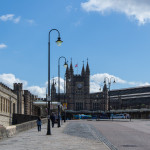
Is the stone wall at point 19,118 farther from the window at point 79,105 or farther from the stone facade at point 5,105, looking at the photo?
the window at point 79,105

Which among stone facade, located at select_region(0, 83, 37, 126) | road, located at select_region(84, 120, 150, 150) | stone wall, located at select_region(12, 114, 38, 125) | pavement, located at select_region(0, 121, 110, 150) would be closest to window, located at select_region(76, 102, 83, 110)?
stone facade, located at select_region(0, 83, 37, 126)

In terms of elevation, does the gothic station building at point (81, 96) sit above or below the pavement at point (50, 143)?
above

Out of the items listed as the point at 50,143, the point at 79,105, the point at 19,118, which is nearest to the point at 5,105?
the point at 19,118

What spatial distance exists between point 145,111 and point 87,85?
159ft

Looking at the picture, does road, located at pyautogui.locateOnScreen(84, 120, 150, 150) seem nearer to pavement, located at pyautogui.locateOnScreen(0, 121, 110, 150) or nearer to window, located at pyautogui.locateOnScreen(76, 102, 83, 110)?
pavement, located at pyautogui.locateOnScreen(0, 121, 110, 150)

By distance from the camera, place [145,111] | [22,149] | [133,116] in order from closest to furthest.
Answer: [22,149]
[145,111]
[133,116]

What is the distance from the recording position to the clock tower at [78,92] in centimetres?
16875

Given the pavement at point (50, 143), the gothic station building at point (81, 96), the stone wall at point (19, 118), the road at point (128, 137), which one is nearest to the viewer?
the pavement at point (50, 143)

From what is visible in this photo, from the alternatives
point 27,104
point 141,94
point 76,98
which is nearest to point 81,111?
point 76,98

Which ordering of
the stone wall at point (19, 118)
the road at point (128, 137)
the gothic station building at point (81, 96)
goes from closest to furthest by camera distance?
the road at point (128, 137), the stone wall at point (19, 118), the gothic station building at point (81, 96)

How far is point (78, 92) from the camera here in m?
170

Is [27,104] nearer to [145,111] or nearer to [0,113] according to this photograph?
[0,113]

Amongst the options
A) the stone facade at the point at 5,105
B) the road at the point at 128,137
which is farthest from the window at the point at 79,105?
the road at the point at 128,137

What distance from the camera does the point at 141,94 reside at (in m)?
188
